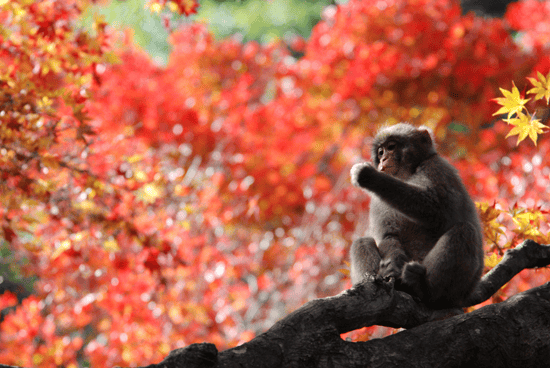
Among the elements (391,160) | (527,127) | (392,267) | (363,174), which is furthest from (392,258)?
(527,127)

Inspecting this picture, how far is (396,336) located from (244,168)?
6.99 metres

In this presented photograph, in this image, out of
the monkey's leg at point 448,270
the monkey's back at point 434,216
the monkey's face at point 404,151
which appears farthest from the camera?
the monkey's face at point 404,151

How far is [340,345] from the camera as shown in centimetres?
246

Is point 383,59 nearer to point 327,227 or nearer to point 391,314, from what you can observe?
point 327,227

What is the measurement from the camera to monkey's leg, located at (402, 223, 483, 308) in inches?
118

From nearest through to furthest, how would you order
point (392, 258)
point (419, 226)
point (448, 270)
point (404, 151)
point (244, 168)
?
1. point (448, 270)
2. point (392, 258)
3. point (419, 226)
4. point (404, 151)
5. point (244, 168)

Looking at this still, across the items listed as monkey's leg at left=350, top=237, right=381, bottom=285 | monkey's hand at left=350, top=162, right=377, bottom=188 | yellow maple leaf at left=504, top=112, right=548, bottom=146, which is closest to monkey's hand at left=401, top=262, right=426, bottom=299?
monkey's leg at left=350, top=237, right=381, bottom=285

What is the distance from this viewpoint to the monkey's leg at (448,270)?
2998mm

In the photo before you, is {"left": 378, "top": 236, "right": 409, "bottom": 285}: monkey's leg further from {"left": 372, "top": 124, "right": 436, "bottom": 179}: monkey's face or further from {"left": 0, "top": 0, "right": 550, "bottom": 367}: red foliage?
{"left": 0, "top": 0, "right": 550, "bottom": 367}: red foliage

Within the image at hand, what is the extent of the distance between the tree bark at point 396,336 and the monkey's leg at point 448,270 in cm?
10

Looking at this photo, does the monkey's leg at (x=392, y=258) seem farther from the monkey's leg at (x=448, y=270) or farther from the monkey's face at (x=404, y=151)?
the monkey's face at (x=404, y=151)

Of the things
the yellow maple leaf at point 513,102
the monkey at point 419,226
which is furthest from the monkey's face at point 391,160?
the yellow maple leaf at point 513,102

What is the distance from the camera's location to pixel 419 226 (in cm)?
344

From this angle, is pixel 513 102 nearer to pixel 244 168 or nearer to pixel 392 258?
pixel 392 258
